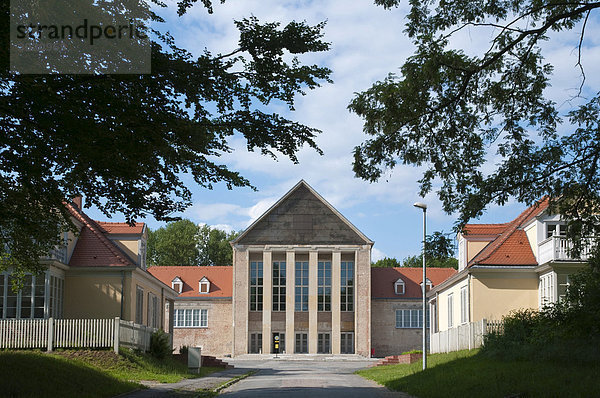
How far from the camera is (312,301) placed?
60.5m

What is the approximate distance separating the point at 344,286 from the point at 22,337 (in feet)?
116

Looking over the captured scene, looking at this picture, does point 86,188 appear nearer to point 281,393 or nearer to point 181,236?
point 281,393

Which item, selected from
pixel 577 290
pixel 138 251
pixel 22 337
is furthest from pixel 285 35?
pixel 138 251

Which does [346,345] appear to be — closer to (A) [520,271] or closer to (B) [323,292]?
(B) [323,292]

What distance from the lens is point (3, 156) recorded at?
12.9 meters

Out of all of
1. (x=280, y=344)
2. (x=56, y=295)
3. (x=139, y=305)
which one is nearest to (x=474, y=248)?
(x=139, y=305)

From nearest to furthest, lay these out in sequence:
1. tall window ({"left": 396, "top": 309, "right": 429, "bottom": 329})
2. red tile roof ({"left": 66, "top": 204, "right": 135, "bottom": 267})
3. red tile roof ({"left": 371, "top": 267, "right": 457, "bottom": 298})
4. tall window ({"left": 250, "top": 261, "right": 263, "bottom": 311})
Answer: red tile roof ({"left": 66, "top": 204, "right": 135, "bottom": 267})
tall window ({"left": 250, "top": 261, "right": 263, "bottom": 311})
tall window ({"left": 396, "top": 309, "right": 429, "bottom": 329})
red tile roof ({"left": 371, "top": 267, "right": 457, "bottom": 298})

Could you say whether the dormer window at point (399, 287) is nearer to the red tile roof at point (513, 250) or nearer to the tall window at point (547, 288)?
the red tile roof at point (513, 250)

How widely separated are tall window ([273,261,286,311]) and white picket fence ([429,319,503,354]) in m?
21.4

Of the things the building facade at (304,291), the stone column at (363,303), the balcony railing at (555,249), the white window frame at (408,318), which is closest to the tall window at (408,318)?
the white window frame at (408,318)

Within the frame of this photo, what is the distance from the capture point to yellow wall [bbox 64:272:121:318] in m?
35.0

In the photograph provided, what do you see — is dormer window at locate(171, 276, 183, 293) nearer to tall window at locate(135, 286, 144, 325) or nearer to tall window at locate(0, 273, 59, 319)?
tall window at locate(135, 286, 144, 325)

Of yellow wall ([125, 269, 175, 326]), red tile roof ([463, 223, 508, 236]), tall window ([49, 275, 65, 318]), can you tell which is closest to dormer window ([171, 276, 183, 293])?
yellow wall ([125, 269, 175, 326])

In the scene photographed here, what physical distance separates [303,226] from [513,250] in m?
26.7
